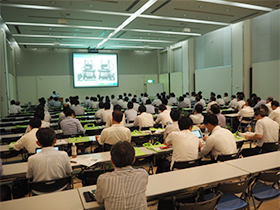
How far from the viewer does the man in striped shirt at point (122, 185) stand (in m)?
1.73

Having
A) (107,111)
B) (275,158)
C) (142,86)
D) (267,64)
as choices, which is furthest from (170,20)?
(142,86)

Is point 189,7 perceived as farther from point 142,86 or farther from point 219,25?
point 142,86

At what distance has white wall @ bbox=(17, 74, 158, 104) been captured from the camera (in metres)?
17.6

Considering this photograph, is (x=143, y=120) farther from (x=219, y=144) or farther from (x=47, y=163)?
(x=47, y=163)

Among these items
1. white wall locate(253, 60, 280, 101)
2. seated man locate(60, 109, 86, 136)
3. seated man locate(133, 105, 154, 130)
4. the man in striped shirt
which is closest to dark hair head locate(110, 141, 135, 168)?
the man in striped shirt

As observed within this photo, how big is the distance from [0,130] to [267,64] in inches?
454

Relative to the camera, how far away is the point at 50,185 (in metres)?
2.39

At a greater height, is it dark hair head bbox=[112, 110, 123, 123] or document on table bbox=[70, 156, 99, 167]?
dark hair head bbox=[112, 110, 123, 123]

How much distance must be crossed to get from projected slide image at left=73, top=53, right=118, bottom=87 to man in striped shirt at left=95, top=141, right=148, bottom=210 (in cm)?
1686

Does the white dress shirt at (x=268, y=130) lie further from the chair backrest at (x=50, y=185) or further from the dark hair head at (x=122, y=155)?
the chair backrest at (x=50, y=185)

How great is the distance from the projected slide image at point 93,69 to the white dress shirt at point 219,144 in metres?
15.8

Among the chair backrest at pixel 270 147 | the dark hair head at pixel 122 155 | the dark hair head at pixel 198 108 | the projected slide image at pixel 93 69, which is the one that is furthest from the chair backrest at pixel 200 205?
the projected slide image at pixel 93 69

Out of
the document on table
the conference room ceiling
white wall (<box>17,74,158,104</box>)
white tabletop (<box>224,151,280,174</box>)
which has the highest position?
the conference room ceiling

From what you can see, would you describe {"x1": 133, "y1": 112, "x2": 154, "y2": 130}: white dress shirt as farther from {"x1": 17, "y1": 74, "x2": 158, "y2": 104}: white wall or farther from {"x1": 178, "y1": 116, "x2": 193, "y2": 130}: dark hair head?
{"x1": 17, "y1": 74, "x2": 158, "y2": 104}: white wall
